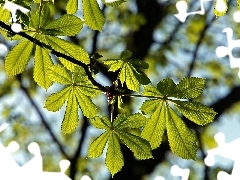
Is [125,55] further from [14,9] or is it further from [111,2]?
[14,9]

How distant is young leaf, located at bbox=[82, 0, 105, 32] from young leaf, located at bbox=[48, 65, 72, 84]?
0.44ft

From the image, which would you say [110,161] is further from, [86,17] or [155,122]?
[86,17]

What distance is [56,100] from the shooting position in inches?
41.1

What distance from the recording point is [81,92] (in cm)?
102

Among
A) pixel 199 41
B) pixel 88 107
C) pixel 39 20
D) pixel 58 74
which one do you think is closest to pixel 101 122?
pixel 88 107

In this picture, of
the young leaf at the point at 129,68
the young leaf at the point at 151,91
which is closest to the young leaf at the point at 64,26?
the young leaf at the point at 129,68

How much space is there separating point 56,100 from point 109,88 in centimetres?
20

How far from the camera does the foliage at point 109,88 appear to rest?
931 mm

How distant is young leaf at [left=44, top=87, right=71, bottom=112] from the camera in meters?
1.03

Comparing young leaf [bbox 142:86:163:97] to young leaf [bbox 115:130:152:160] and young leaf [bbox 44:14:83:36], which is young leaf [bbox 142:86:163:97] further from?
young leaf [bbox 44:14:83:36]

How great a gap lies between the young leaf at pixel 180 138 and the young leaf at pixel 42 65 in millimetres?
307

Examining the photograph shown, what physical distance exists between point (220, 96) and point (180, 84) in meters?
3.30

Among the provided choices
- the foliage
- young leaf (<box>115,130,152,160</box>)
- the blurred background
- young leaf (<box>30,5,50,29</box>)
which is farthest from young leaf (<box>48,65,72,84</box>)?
the blurred background

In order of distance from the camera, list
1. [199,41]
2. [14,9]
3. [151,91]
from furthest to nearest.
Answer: [199,41], [151,91], [14,9]
